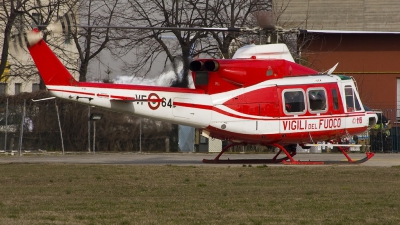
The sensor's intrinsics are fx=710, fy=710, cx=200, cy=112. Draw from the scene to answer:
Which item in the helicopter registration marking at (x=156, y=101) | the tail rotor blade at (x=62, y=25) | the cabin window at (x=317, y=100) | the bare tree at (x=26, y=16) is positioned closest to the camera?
the tail rotor blade at (x=62, y=25)

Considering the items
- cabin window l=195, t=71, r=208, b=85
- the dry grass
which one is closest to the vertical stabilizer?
the dry grass

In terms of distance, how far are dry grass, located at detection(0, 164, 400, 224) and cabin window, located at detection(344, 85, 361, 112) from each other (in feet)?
10.2

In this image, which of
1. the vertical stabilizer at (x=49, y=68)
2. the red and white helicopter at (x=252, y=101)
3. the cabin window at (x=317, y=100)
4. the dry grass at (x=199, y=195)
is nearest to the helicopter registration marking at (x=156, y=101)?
the red and white helicopter at (x=252, y=101)

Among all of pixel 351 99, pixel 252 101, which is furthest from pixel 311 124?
pixel 252 101

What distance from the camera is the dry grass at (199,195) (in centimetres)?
Answer: 999

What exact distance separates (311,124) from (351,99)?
171 cm

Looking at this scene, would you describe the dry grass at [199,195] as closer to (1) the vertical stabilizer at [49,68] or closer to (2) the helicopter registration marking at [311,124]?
(2) the helicopter registration marking at [311,124]

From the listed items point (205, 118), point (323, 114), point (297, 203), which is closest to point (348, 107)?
point (323, 114)

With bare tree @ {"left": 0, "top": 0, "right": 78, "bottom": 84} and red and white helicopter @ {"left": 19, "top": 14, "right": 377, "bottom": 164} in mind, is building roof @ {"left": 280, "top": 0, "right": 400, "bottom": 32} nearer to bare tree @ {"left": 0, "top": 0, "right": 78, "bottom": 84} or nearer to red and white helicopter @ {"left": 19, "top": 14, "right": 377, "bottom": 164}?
bare tree @ {"left": 0, "top": 0, "right": 78, "bottom": 84}

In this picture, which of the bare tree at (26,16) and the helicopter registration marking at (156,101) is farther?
the bare tree at (26,16)

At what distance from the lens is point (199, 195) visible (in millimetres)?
12727

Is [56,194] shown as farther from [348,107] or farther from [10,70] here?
[10,70]

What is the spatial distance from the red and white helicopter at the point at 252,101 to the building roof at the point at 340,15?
19323 millimetres

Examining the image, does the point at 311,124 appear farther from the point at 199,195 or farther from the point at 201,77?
the point at 199,195
